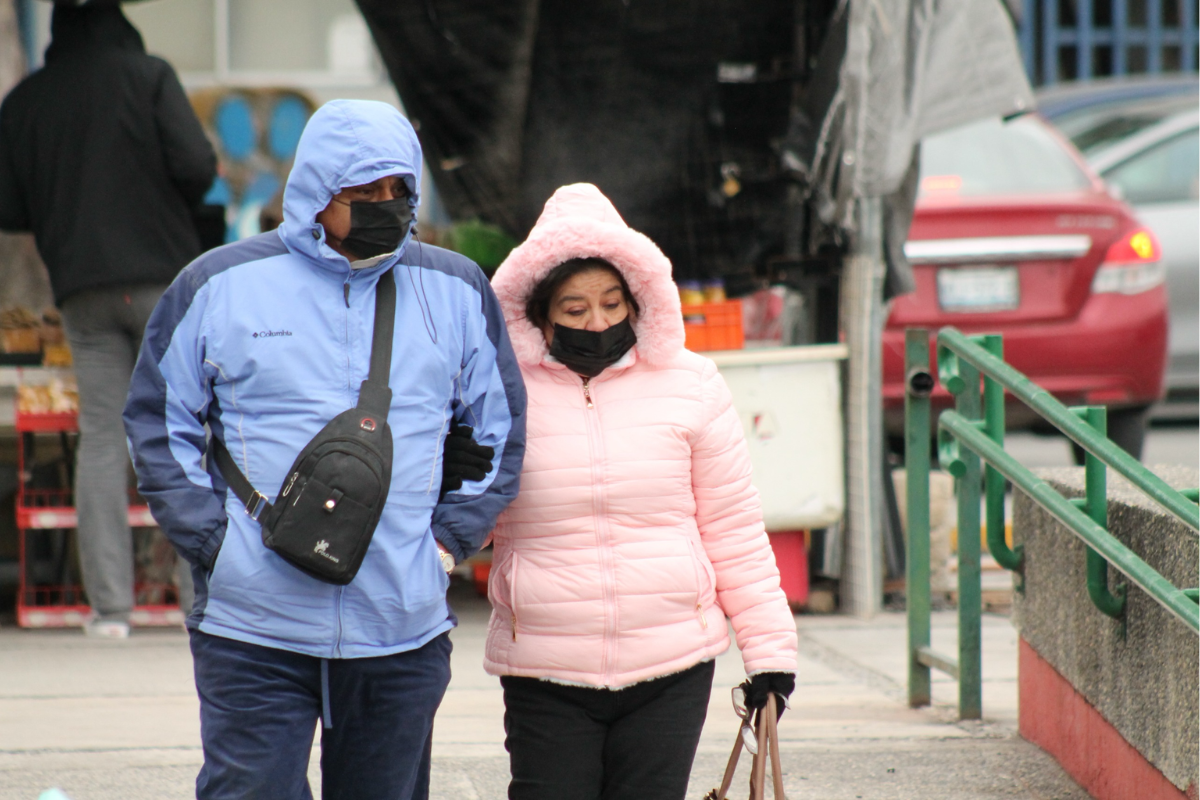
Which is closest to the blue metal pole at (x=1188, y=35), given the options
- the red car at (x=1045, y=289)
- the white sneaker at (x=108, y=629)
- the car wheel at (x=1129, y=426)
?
the red car at (x=1045, y=289)

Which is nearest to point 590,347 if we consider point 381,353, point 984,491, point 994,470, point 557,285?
point 557,285

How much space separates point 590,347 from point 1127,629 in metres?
1.45

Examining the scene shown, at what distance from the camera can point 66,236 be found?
17.6 ft

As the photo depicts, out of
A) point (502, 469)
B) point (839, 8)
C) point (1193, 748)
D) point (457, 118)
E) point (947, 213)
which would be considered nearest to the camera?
point (502, 469)

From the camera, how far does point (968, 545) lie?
4.41m

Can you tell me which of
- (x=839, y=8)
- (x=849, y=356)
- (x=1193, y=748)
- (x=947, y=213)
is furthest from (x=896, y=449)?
(x=1193, y=748)

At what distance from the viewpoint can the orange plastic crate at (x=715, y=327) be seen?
19.4 feet

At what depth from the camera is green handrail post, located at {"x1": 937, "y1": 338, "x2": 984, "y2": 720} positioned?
433 centimetres

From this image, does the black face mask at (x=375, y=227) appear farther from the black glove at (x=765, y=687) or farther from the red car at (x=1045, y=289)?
the red car at (x=1045, y=289)

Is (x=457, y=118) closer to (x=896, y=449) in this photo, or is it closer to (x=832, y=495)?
(x=832, y=495)

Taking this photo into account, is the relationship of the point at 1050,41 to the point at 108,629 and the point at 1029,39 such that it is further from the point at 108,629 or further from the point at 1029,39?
the point at 108,629

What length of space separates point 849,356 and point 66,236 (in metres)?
2.87

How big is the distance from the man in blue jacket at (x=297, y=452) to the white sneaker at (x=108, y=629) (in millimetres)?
3059

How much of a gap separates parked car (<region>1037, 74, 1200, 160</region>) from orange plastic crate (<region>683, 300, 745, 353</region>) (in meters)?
4.58
